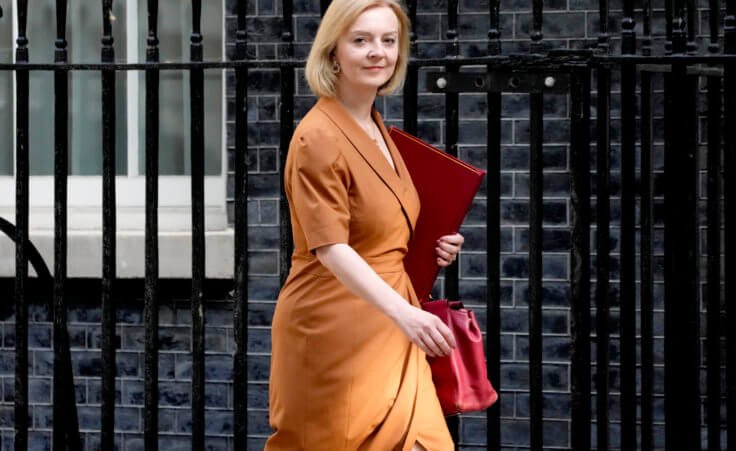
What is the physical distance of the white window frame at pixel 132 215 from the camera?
4.57 meters

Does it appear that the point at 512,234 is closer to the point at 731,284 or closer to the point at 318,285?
the point at 731,284

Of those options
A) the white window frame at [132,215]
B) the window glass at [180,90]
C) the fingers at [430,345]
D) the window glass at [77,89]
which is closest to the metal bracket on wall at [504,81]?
the fingers at [430,345]

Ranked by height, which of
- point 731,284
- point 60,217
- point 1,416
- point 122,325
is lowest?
point 1,416

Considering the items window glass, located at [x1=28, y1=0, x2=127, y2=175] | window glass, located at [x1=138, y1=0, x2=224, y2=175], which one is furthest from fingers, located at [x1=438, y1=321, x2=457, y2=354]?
window glass, located at [x1=28, y1=0, x2=127, y2=175]

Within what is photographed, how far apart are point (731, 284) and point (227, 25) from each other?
280 centimetres

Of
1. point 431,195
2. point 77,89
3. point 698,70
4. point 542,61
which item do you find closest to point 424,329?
point 431,195

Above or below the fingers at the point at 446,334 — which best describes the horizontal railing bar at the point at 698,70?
Answer: above

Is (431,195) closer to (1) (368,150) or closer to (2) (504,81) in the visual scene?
(1) (368,150)

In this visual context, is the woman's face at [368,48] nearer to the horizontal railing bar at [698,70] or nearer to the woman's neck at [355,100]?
the woman's neck at [355,100]

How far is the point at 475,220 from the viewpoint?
454 cm

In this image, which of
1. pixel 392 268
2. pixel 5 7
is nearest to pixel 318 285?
pixel 392 268

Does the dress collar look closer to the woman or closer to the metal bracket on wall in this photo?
the woman

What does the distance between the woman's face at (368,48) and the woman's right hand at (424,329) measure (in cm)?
61

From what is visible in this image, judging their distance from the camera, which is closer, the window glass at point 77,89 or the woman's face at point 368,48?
the woman's face at point 368,48
